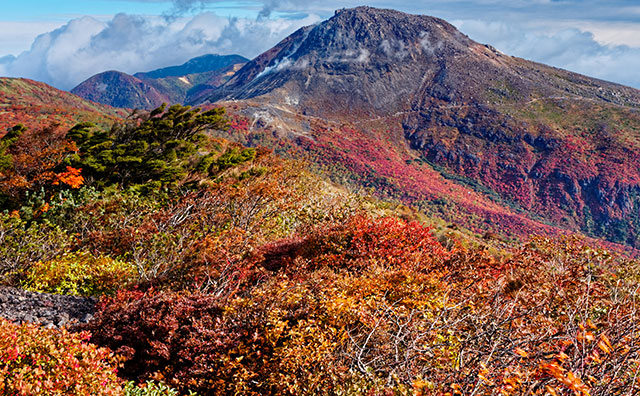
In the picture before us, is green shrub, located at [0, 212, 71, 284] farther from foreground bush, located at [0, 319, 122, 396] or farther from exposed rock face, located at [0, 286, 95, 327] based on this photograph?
foreground bush, located at [0, 319, 122, 396]

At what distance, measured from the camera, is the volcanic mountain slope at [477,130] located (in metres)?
122

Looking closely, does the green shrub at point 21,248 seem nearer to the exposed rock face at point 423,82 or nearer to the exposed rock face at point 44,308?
the exposed rock face at point 44,308

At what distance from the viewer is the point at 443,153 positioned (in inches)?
5812

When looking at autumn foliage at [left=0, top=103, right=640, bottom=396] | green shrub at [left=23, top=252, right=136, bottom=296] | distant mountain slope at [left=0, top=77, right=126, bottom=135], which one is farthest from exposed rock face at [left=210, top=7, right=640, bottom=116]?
green shrub at [left=23, top=252, right=136, bottom=296]

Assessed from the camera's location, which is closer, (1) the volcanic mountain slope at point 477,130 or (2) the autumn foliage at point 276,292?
(2) the autumn foliage at point 276,292

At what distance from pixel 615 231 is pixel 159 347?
146282 millimetres

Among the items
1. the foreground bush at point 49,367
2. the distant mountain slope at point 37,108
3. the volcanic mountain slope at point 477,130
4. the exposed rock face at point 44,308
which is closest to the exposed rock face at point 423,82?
the volcanic mountain slope at point 477,130

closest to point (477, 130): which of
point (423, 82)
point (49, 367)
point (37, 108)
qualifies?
point (423, 82)

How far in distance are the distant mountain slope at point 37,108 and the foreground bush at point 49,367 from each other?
137 ft

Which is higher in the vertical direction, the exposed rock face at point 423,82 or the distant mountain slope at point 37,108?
the exposed rock face at point 423,82

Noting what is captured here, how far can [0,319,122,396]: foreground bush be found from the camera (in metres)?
3.93

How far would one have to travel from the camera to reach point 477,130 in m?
151

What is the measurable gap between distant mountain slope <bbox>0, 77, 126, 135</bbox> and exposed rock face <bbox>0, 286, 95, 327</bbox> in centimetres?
3698

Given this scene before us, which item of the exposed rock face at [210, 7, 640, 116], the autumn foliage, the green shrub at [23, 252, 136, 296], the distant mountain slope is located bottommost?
the green shrub at [23, 252, 136, 296]
